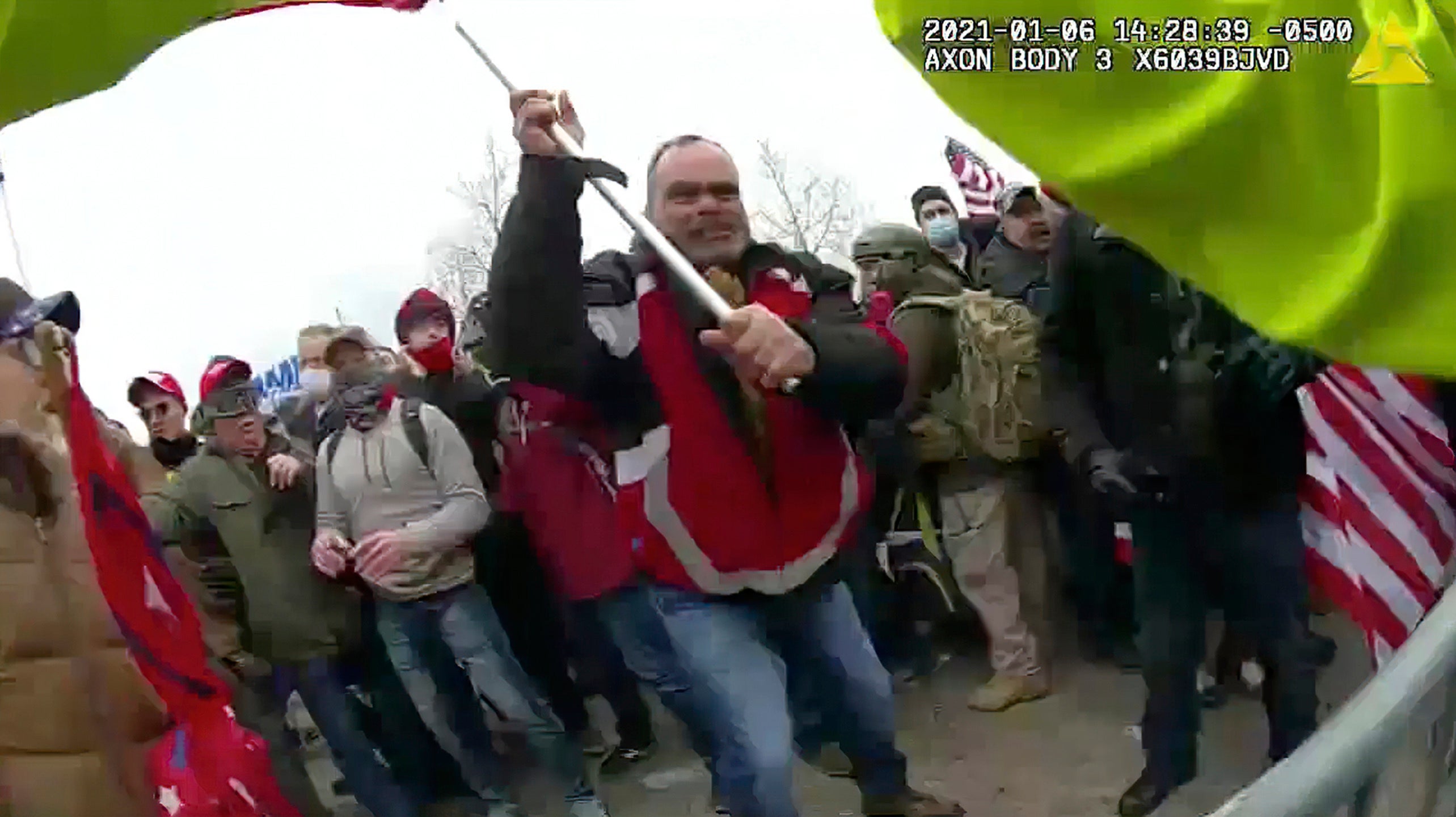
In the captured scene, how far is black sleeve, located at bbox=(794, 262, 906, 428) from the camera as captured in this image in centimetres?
109

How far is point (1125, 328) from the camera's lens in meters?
1.14

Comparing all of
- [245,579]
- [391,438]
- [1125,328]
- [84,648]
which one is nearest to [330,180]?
[391,438]

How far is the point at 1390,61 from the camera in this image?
106cm

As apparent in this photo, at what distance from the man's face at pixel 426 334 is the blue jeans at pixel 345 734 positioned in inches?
12.6

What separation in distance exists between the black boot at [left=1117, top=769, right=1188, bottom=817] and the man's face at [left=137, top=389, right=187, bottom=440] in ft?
3.17

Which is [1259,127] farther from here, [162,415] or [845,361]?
[162,415]

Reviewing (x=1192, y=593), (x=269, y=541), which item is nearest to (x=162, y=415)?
(x=269, y=541)

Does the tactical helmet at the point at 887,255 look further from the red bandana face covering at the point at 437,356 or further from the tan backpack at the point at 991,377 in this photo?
the red bandana face covering at the point at 437,356

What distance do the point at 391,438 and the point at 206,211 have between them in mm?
266

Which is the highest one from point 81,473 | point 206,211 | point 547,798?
point 206,211

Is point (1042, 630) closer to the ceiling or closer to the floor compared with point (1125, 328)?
closer to the floor

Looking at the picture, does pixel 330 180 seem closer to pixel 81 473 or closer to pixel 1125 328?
pixel 81 473

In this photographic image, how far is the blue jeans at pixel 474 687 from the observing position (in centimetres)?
116

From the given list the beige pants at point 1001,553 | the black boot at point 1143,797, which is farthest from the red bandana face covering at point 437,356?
the black boot at point 1143,797
